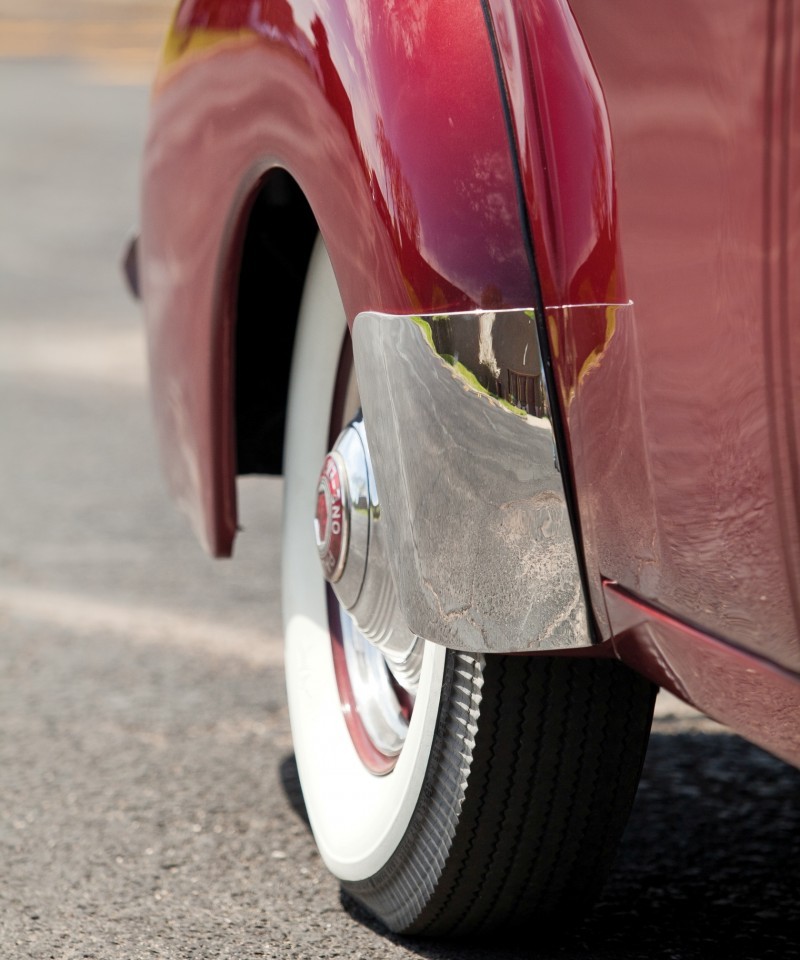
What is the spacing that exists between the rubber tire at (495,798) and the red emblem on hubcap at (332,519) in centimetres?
24

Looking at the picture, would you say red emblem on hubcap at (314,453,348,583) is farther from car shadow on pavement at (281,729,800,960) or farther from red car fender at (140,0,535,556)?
car shadow on pavement at (281,729,800,960)

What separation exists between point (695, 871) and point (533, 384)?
100 centimetres

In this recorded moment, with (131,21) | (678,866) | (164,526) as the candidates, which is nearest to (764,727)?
(678,866)

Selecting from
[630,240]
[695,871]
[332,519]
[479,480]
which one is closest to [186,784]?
[332,519]

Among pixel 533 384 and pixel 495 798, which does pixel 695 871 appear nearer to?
pixel 495 798

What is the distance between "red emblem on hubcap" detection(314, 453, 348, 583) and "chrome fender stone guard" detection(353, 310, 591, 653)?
1.08 ft

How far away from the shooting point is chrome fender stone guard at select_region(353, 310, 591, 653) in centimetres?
134

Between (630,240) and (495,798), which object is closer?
(630,240)


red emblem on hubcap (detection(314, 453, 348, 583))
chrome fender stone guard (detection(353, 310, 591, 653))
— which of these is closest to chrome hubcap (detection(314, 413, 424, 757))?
red emblem on hubcap (detection(314, 453, 348, 583))

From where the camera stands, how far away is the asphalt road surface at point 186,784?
1.82 meters

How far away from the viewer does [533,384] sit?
1.33 metres

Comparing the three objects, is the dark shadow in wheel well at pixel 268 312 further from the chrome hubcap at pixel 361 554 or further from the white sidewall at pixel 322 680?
the chrome hubcap at pixel 361 554

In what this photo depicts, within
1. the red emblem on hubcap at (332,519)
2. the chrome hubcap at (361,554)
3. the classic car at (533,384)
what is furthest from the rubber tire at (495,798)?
the red emblem on hubcap at (332,519)

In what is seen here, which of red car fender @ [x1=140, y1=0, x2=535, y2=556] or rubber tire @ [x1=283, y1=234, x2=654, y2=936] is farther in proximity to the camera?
rubber tire @ [x1=283, y1=234, x2=654, y2=936]
